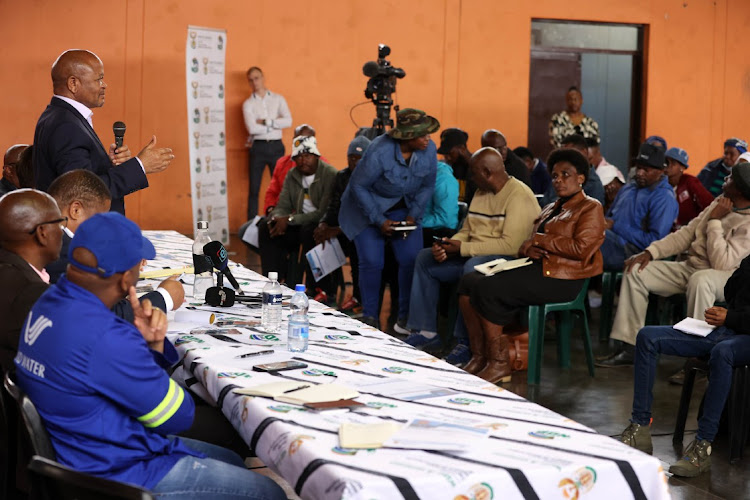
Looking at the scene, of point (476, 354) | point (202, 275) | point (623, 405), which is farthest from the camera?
point (476, 354)

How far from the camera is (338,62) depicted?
10820 mm

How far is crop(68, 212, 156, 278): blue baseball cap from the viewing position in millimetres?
1914

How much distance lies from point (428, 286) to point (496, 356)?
885 mm

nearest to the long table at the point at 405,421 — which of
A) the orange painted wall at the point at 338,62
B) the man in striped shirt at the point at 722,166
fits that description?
the man in striped shirt at the point at 722,166

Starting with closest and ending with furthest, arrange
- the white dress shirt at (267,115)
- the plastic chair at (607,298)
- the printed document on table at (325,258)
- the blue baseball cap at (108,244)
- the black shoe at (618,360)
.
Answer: the blue baseball cap at (108,244) < the black shoe at (618,360) < the plastic chair at (607,298) < the printed document on table at (325,258) < the white dress shirt at (267,115)

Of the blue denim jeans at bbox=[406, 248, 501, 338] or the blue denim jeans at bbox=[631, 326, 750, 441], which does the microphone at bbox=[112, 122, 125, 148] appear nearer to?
the blue denim jeans at bbox=[406, 248, 501, 338]

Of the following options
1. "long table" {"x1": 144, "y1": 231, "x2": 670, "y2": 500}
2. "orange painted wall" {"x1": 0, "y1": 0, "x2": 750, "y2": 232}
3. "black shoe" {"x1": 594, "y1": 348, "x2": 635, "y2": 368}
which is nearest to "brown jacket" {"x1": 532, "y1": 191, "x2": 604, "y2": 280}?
"black shoe" {"x1": 594, "y1": 348, "x2": 635, "y2": 368}

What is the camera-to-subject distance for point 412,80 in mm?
11086

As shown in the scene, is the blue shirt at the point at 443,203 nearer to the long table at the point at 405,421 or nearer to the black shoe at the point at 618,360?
the black shoe at the point at 618,360

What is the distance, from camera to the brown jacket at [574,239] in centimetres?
464

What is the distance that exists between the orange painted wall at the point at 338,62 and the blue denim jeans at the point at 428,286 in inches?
214

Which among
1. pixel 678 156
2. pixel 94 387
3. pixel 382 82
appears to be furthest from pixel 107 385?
pixel 382 82

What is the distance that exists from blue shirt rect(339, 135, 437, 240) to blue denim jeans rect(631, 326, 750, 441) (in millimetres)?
2381

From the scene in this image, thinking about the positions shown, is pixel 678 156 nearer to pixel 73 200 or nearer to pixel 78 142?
pixel 78 142
